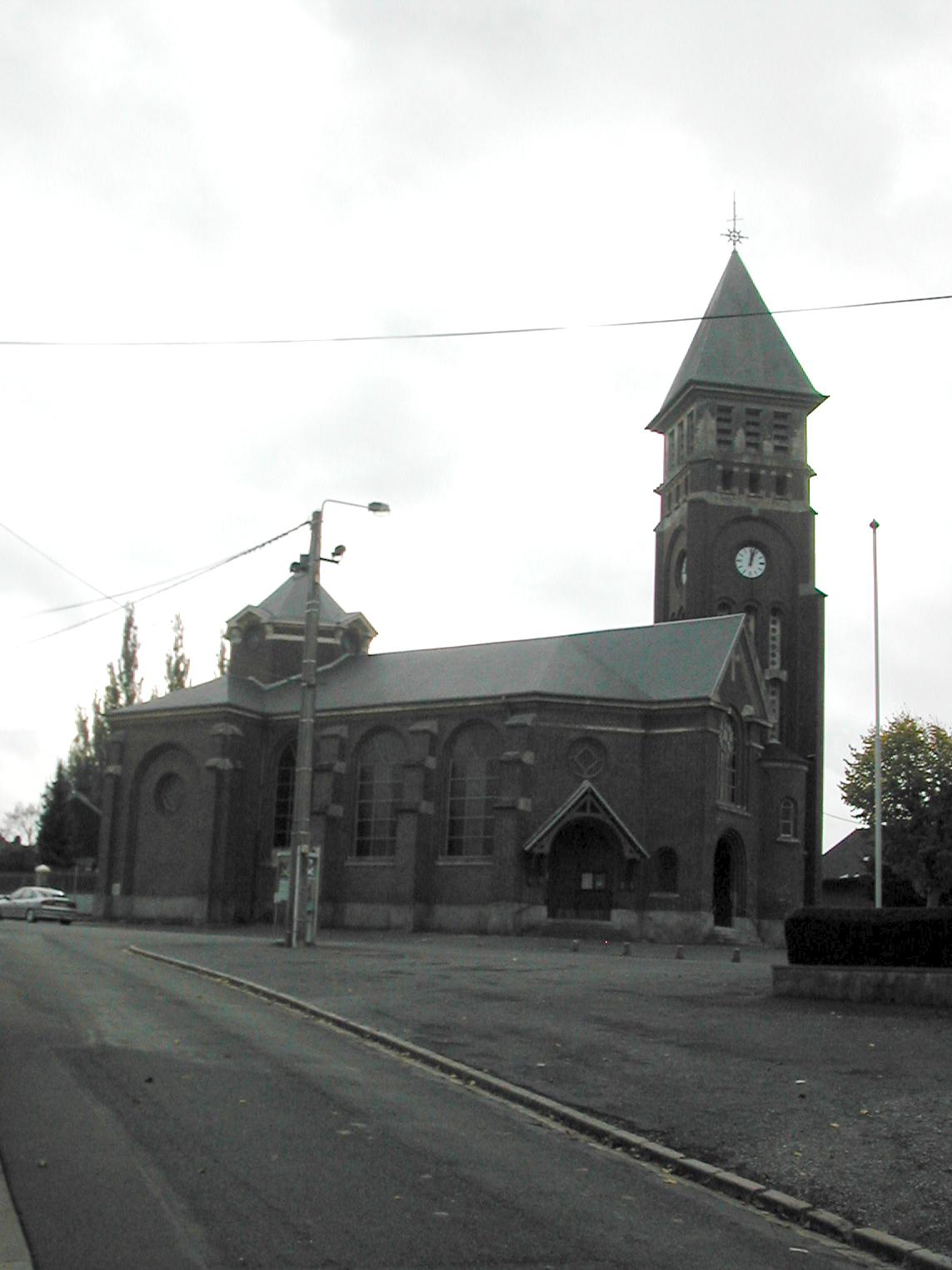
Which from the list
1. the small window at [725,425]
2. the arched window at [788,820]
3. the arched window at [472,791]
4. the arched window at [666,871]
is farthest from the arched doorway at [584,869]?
the small window at [725,425]

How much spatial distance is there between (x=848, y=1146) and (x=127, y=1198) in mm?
5400

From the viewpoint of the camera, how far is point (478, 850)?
47844mm

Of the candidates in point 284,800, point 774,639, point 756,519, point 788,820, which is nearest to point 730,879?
point 788,820

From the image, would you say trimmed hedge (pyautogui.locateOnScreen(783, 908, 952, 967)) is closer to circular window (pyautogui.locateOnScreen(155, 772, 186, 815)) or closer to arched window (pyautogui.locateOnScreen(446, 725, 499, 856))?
arched window (pyautogui.locateOnScreen(446, 725, 499, 856))

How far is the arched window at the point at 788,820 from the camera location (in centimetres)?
5084

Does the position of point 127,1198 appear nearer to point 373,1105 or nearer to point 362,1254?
point 362,1254

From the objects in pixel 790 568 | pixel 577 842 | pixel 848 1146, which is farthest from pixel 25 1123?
pixel 790 568

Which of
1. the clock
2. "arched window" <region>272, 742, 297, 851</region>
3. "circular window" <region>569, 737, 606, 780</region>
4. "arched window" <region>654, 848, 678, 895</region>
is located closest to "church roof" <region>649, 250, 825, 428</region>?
the clock

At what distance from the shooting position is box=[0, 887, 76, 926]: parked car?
4884 centimetres

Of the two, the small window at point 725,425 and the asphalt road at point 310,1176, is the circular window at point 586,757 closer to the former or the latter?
the small window at point 725,425

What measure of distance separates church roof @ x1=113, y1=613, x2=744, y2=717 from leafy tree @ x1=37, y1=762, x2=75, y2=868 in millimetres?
27728

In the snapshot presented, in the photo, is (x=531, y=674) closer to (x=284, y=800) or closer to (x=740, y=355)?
(x=284, y=800)

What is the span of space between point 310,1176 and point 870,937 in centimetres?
1318

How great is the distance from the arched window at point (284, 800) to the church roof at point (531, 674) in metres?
1.83
